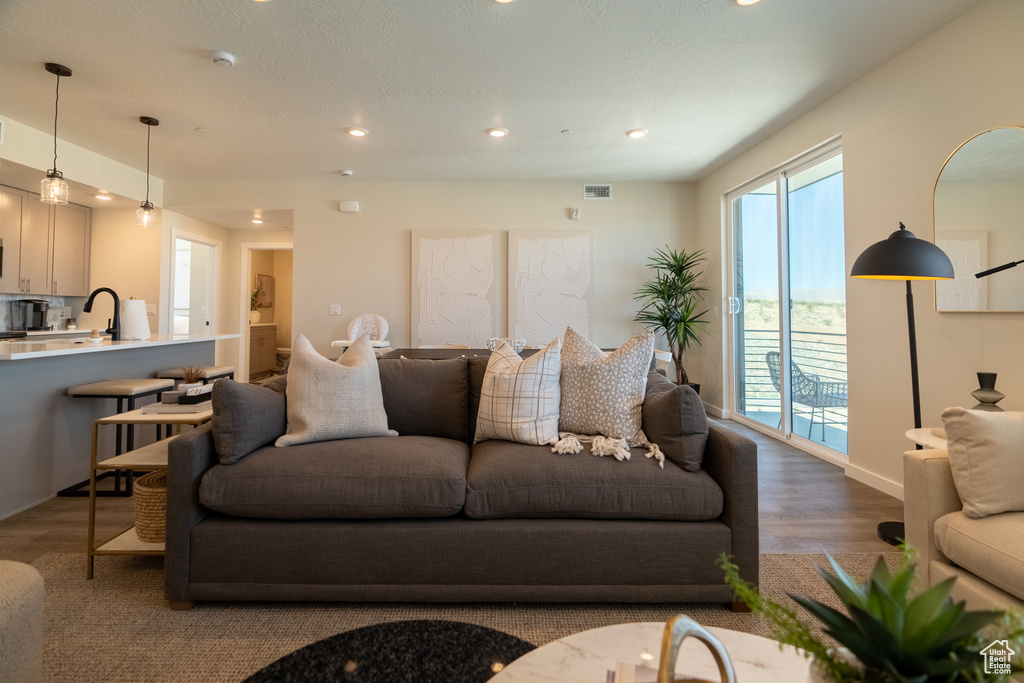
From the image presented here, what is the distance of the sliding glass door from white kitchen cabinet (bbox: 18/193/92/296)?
22.9 ft

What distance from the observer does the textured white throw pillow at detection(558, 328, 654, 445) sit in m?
2.24

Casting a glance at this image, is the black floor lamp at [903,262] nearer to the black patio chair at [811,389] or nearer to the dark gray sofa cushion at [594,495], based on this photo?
the dark gray sofa cushion at [594,495]

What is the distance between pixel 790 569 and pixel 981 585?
0.73 m

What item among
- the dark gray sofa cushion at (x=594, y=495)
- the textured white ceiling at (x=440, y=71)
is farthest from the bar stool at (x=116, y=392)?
the dark gray sofa cushion at (x=594, y=495)

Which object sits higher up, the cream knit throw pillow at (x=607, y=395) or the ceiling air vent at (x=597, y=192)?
the ceiling air vent at (x=597, y=192)

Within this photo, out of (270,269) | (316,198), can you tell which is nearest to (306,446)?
(316,198)

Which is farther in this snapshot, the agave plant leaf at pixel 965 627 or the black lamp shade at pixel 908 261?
the black lamp shade at pixel 908 261

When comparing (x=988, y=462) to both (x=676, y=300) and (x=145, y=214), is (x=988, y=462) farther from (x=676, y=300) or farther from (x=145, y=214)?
(x=145, y=214)

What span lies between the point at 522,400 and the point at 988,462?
159 centimetres

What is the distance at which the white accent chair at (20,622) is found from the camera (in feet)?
3.33

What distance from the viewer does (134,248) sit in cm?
567

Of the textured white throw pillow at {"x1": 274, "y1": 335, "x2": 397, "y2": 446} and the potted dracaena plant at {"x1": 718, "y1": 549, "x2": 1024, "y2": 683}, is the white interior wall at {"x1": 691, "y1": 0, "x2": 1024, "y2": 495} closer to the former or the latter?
the potted dracaena plant at {"x1": 718, "y1": 549, "x2": 1024, "y2": 683}

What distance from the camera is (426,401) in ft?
8.15

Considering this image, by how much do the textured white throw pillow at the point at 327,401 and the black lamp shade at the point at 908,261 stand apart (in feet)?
7.85
